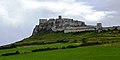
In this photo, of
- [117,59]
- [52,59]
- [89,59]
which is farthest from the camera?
[52,59]

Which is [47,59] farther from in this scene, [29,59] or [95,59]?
[95,59]

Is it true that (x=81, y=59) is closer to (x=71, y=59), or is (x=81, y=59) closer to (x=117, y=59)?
(x=71, y=59)

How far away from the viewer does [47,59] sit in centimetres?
7662

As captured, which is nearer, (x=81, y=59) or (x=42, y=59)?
(x=81, y=59)

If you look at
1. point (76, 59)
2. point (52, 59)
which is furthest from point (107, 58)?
point (52, 59)

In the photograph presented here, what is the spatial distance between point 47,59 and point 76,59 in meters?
8.53

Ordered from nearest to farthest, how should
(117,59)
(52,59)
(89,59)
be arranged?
(117,59), (89,59), (52,59)

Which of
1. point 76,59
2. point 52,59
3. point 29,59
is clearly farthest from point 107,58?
point 29,59

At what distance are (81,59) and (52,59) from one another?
324 inches

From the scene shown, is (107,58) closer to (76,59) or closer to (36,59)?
(76,59)

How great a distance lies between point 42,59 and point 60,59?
581 cm

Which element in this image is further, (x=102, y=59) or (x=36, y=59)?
(x=36, y=59)

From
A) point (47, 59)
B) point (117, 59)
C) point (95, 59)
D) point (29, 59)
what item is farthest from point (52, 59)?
point (117, 59)

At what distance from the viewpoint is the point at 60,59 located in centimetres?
7412
